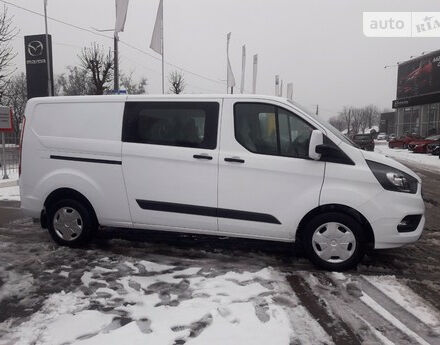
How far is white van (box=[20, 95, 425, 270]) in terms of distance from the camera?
15.6 feet

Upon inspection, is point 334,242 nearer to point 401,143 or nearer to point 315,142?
point 315,142

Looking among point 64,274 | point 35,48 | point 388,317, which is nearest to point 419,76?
point 35,48

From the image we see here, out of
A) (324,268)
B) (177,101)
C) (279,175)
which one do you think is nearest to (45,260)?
(177,101)

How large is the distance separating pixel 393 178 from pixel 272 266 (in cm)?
171

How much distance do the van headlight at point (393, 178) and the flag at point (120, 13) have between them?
13350mm

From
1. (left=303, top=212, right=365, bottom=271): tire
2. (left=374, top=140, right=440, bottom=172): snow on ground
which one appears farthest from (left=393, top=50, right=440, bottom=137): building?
(left=303, top=212, right=365, bottom=271): tire

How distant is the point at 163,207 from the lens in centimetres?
528

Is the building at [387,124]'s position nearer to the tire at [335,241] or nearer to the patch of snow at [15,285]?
the tire at [335,241]

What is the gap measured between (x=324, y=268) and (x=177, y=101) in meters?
2.67

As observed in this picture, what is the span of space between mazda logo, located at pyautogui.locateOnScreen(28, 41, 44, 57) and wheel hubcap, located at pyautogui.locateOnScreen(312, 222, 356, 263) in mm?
14700

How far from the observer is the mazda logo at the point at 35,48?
16.0 meters

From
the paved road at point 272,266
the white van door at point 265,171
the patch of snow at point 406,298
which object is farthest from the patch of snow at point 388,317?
the white van door at point 265,171

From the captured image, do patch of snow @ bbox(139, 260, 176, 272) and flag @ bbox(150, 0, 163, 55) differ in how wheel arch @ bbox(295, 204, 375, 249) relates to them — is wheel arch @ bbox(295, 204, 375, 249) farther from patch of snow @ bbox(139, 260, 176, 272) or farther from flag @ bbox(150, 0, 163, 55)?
flag @ bbox(150, 0, 163, 55)

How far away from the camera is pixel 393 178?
472 cm
